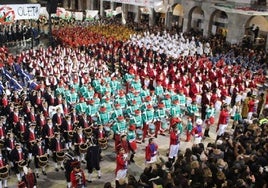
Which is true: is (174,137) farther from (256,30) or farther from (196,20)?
(196,20)

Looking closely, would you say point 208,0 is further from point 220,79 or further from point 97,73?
point 97,73

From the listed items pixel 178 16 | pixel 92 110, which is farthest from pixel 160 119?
pixel 178 16

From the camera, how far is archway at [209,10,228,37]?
33.6 metres

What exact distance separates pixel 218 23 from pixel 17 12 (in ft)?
57.0

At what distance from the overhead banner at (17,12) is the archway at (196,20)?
15.4 meters

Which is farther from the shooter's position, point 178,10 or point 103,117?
point 178,10

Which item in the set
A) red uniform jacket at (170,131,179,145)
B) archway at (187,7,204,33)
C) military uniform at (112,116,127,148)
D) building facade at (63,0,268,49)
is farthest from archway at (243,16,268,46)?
military uniform at (112,116,127,148)

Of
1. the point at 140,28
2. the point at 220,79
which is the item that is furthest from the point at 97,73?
the point at 140,28

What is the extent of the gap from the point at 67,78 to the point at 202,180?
1133cm

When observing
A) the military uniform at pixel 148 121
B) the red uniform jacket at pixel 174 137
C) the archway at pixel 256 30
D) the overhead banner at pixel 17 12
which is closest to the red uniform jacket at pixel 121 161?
Answer: the red uniform jacket at pixel 174 137

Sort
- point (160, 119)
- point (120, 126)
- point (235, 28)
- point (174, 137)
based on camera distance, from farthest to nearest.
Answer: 1. point (235, 28)
2. point (160, 119)
3. point (120, 126)
4. point (174, 137)

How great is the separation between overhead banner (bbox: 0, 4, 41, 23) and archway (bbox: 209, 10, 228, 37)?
612 inches

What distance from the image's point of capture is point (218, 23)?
34312mm

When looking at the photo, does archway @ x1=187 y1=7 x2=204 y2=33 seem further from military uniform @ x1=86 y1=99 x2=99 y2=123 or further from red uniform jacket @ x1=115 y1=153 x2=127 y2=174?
red uniform jacket @ x1=115 y1=153 x2=127 y2=174
